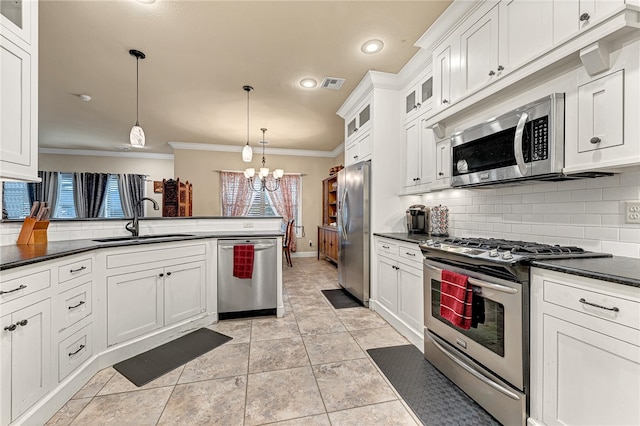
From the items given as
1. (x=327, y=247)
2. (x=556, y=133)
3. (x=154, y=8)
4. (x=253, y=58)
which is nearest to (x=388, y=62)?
(x=253, y=58)

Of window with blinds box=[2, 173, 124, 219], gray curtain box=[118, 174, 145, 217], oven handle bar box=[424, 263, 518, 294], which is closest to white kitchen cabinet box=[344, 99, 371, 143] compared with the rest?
oven handle bar box=[424, 263, 518, 294]

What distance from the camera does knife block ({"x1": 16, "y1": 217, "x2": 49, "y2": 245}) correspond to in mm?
2049

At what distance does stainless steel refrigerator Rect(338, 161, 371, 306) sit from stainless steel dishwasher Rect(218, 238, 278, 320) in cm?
106

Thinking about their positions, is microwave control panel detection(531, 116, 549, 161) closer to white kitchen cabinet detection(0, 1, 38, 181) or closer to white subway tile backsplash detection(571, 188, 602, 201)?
white subway tile backsplash detection(571, 188, 602, 201)

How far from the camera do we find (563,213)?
71.0 inches

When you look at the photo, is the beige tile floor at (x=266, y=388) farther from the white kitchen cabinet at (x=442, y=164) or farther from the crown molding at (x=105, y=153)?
the crown molding at (x=105, y=153)

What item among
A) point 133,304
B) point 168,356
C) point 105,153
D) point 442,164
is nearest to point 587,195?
point 442,164

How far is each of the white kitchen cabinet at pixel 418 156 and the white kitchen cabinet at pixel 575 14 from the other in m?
1.27

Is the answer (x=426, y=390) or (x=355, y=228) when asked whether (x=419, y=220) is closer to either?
(x=355, y=228)

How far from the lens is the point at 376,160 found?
335 cm

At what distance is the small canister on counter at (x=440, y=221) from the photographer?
2.90m

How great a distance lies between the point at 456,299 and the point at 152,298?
238 centimetres

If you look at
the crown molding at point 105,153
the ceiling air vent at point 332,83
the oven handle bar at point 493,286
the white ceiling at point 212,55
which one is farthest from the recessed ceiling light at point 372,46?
the crown molding at point 105,153

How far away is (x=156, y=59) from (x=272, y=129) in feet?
8.32
